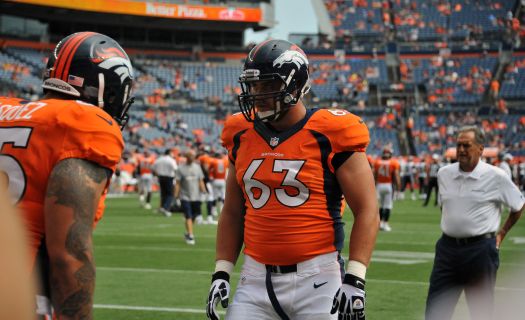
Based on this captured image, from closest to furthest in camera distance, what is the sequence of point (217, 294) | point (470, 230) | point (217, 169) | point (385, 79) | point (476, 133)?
point (217, 294) → point (470, 230) → point (476, 133) → point (217, 169) → point (385, 79)

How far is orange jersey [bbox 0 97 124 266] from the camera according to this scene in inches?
106

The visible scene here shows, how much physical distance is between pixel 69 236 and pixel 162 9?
50338 millimetres

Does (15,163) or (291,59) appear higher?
(291,59)

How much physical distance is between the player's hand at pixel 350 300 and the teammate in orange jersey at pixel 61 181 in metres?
1.30

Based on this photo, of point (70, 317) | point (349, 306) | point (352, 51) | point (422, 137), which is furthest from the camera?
point (352, 51)

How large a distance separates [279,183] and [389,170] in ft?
51.3

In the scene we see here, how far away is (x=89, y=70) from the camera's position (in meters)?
3.02

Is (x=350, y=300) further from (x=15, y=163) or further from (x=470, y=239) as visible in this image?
(x=470, y=239)

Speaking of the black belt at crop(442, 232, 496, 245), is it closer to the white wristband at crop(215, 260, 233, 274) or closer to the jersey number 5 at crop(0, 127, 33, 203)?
the white wristband at crop(215, 260, 233, 274)

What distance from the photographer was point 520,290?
1016 centimetres

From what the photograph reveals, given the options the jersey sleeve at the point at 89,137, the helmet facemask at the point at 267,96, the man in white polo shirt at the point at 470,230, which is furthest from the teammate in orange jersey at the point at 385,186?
the jersey sleeve at the point at 89,137

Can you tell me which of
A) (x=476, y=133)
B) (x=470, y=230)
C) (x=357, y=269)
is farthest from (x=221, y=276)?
(x=476, y=133)

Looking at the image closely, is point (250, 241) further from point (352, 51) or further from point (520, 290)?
point (352, 51)

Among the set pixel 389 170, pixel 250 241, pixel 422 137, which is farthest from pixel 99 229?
pixel 422 137
